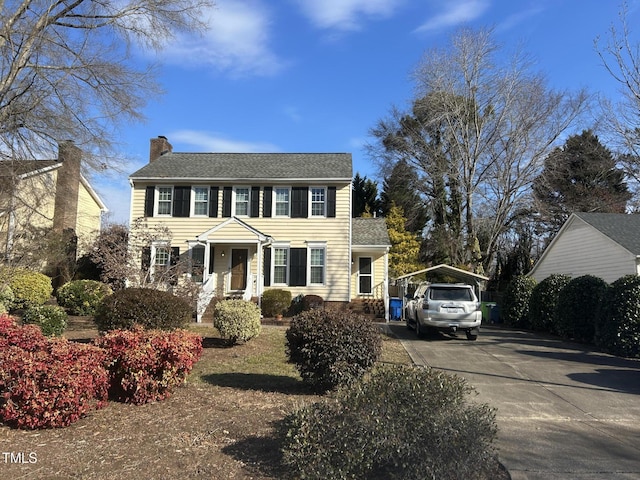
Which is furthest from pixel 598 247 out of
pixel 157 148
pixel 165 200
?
pixel 157 148

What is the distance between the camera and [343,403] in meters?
4.65

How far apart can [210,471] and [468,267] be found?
27927 millimetres

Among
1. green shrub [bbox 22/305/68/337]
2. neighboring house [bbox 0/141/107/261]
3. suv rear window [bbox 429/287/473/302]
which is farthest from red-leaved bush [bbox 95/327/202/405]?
neighboring house [bbox 0/141/107/261]

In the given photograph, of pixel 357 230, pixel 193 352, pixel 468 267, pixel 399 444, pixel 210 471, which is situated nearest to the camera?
pixel 399 444

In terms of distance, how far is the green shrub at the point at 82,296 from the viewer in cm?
1788

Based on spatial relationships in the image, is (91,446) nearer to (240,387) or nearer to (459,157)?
(240,387)

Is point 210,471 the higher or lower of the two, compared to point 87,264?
lower

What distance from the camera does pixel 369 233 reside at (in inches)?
936

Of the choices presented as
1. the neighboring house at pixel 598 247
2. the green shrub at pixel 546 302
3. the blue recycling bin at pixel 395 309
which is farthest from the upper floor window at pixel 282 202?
the neighboring house at pixel 598 247

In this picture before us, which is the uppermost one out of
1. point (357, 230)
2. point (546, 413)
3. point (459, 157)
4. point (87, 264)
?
point (459, 157)

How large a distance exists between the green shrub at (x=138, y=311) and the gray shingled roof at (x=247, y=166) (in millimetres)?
12804

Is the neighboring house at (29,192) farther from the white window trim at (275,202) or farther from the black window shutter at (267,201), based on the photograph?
the white window trim at (275,202)

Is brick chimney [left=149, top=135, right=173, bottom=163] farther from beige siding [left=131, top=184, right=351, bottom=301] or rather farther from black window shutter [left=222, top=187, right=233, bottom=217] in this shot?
black window shutter [left=222, top=187, right=233, bottom=217]

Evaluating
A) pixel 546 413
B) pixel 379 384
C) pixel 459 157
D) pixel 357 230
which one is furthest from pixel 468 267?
pixel 379 384
